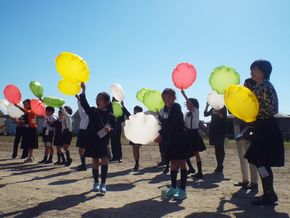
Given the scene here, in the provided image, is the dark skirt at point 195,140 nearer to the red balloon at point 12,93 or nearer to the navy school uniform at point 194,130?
the navy school uniform at point 194,130

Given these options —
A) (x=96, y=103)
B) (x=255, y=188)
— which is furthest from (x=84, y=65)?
(x=255, y=188)

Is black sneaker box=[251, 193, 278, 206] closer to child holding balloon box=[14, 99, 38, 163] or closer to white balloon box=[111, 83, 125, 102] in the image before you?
white balloon box=[111, 83, 125, 102]

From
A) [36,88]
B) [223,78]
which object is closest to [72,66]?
[223,78]

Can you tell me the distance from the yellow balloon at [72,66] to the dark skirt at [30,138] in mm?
5738

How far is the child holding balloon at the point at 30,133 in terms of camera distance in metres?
11.2

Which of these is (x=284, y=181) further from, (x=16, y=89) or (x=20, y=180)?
(x=16, y=89)

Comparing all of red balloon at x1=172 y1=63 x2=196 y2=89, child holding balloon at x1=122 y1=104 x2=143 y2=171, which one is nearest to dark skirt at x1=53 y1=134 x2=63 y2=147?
child holding balloon at x1=122 y1=104 x2=143 y2=171

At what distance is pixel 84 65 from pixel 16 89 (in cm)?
536

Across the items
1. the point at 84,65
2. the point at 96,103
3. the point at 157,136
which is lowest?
the point at 157,136

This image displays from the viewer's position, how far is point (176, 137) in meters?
5.93

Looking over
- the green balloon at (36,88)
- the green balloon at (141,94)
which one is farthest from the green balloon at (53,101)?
the green balloon at (141,94)

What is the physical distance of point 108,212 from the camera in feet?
15.5

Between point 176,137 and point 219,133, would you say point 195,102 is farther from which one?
point 176,137

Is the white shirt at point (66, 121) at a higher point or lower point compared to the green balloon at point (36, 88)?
lower
